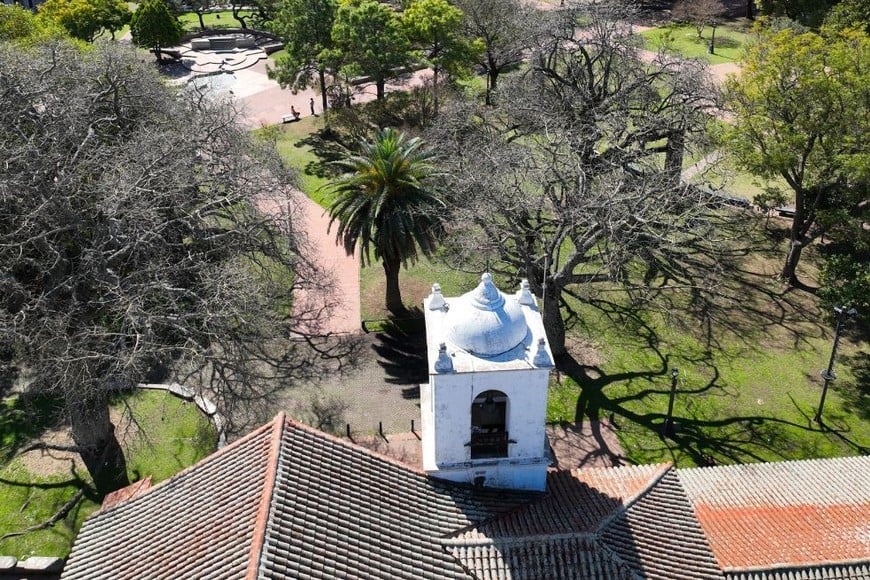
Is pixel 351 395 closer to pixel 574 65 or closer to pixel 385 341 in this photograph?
pixel 385 341

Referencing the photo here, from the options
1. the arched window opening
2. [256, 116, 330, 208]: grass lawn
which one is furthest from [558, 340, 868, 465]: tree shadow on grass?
[256, 116, 330, 208]: grass lawn

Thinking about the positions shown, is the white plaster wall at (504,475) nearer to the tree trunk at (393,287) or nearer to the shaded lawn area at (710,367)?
the shaded lawn area at (710,367)

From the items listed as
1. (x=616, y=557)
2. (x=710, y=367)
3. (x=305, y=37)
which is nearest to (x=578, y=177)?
(x=710, y=367)

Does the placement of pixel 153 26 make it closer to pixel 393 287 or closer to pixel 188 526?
pixel 393 287

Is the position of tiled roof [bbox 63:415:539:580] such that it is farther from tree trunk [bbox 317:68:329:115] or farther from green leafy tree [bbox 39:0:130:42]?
green leafy tree [bbox 39:0:130:42]

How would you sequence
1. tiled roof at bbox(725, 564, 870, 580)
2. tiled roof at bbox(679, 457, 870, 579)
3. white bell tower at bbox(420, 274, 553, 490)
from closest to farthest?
white bell tower at bbox(420, 274, 553, 490), tiled roof at bbox(725, 564, 870, 580), tiled roof at bbox(679, 457, 870, 579)

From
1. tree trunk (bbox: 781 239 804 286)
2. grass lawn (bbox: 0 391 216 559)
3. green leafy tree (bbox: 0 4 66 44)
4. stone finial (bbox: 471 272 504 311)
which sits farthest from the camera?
green leafy tree (bbox: 0 4 66 44)
